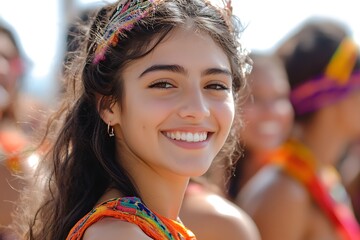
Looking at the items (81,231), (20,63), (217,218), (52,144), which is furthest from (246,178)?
(81,231)

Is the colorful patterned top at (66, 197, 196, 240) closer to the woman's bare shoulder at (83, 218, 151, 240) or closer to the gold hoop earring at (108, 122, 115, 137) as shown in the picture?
the woman's bare shoulder at (83, 218, 151, 240)

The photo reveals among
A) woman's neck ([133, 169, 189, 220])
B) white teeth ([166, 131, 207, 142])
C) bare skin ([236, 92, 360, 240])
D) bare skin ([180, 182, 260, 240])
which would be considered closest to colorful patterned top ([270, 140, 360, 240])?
bare skin ([236, 92, 360, 240])

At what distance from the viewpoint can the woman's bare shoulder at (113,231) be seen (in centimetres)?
232

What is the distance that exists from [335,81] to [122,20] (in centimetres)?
222

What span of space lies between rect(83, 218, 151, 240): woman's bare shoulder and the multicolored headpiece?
2.49 m

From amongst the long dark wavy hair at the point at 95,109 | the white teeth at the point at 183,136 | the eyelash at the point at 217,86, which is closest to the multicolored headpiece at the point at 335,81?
the long dark wavy hair at the point at 95,109

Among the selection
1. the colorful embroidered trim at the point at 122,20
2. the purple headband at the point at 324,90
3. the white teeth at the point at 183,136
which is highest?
the colorful embroidered trim at the point at 122,20

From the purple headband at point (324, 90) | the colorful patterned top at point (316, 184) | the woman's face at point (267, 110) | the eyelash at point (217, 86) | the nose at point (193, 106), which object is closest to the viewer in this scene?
the nose at point (193, 106)

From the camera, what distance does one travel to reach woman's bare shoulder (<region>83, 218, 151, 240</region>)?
2.32 meters

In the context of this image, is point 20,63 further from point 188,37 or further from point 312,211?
point 188,37

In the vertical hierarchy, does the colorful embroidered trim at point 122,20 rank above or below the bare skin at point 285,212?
above

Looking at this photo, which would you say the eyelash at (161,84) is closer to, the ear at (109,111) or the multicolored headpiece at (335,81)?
the ear at (109,111)

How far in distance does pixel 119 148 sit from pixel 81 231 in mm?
397

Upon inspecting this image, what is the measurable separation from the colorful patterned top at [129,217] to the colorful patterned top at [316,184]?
7.08 ft
